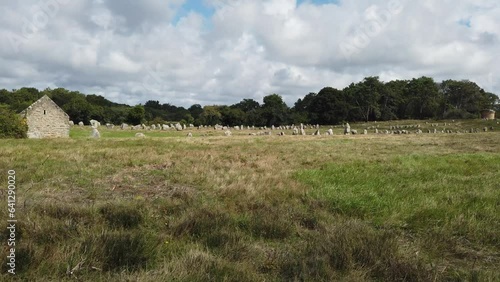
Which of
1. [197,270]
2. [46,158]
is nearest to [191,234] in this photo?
[197,270]

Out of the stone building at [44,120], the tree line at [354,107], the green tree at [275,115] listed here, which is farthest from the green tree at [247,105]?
the stone building at [44,120]

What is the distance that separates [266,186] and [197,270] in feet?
15.1

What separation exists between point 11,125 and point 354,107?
65.4 m

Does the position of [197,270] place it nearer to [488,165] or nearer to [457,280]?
[457,280]

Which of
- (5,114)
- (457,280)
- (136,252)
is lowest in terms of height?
(457,280)

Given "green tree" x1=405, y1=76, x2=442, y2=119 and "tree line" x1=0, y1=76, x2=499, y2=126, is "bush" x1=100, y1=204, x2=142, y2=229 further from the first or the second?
"green tree" x1=405, y1=76, x2=442, y2=119

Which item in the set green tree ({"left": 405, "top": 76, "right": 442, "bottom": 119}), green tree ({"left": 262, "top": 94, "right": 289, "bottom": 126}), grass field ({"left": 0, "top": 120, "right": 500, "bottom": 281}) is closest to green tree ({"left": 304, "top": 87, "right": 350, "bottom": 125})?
green tree ({"left": 262, "top": 94, "right": 289, "bottom": 126})

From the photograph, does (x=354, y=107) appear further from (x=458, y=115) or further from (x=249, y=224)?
(x=249, y=224)

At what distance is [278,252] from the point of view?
15.4 ft

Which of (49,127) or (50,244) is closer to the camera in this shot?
(50,244)

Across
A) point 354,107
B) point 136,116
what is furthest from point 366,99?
point 136,116

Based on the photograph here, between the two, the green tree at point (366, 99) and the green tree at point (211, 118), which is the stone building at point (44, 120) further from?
the green tree at point (366, 99)

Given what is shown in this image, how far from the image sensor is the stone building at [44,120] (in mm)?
28750

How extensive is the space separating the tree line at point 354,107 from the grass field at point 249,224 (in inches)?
2473
